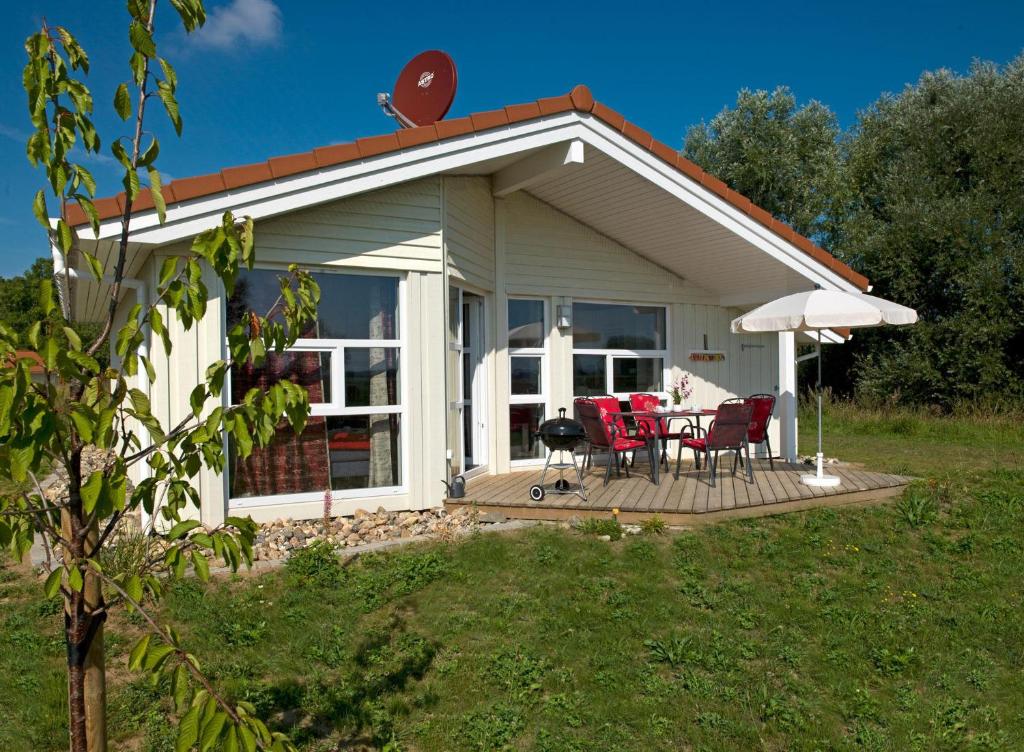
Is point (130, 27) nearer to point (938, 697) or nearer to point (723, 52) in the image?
point (938, 697)

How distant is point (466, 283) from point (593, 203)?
7.10 ft

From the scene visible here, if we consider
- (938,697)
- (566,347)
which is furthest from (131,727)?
(566,347)

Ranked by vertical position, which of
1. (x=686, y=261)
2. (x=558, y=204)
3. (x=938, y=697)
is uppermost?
(x=558, y=204)

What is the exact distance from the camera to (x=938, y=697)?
385 centimetres

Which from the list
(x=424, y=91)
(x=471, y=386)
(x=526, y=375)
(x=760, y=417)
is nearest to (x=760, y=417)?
(x=760, y=417)

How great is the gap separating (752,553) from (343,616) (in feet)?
11.0

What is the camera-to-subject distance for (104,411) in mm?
1673

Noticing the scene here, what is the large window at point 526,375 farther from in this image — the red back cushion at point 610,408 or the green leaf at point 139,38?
the green leaf at point 139,38

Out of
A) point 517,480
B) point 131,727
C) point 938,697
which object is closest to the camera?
point 131,727

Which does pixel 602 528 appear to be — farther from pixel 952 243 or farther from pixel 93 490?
pixel 952 243

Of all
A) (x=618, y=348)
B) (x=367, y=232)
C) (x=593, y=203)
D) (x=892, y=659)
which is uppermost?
(x=593, y=203)

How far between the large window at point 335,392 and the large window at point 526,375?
2508 millimetres

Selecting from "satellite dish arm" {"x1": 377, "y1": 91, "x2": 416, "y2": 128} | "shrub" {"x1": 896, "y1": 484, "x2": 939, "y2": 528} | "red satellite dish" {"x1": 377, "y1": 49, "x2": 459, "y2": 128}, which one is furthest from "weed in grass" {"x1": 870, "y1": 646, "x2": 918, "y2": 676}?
"satellite dish arm" {"x1": 377, "y1": 91, "x2": 416, "y2": 128}

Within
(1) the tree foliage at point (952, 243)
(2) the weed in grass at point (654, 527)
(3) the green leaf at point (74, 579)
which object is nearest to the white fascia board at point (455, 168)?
(3) the green leaf at point (74, 579)
